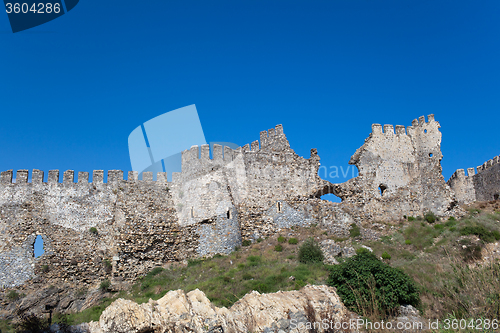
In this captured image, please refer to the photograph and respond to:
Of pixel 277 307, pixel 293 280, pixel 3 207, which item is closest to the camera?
pixel 277 307

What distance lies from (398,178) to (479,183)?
30.3 ft

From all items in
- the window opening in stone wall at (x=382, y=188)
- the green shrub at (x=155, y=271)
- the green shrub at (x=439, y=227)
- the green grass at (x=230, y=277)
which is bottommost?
the green grass at (x=230, y=277)

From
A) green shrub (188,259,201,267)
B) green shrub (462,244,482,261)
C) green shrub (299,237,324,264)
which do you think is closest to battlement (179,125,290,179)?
green shrub (188,259,201,267)

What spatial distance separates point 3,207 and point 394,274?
2177 centimetres

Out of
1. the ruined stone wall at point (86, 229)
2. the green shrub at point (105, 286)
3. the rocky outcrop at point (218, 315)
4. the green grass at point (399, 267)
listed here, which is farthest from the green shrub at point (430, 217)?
the green shrub at point (105, 286)

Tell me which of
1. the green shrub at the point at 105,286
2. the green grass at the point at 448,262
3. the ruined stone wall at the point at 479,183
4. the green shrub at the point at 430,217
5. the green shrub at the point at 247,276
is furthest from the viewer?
the ruined stone wall at the point at 479,183

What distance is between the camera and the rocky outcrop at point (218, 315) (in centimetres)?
1101

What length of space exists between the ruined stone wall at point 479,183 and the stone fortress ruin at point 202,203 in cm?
20

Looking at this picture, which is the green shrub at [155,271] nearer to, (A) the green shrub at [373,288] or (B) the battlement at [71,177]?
(B) the battlement at [71,177]

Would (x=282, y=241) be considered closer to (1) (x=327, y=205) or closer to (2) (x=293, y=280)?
(1) (x=327, y=205)

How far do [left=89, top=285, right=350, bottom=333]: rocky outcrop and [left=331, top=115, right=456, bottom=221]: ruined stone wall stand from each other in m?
14.8

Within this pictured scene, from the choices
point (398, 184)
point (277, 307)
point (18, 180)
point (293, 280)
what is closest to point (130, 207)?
point (18, 180)

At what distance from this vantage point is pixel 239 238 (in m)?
24.0

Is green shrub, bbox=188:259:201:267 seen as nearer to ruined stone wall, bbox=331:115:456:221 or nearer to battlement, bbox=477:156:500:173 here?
ruined stone wall, bbox=331:115:456:221
